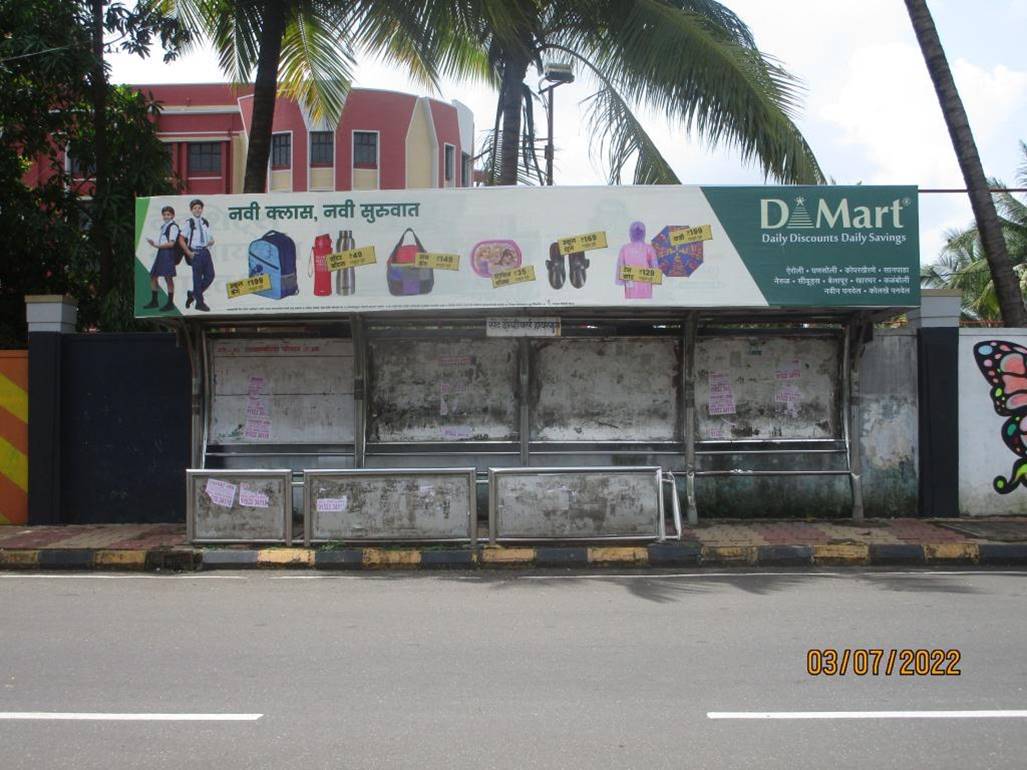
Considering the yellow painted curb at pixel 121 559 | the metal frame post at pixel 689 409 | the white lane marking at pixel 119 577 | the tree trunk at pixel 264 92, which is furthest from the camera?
the tree trunk at pixel 264 92

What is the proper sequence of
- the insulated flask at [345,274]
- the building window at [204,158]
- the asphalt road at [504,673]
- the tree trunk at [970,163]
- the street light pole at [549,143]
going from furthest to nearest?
the building window at [204,158], the street light pole at [549,143], the tree trunk at [970,163], the insulated flask at [345,274], the asphalt road at [504,673]

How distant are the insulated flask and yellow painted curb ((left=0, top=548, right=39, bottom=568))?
4323 millimetres

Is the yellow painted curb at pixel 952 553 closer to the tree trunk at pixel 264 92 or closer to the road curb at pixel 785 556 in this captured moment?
the road curb at pixel 785 556

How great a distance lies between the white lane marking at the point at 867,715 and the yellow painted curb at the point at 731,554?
473 centimetres

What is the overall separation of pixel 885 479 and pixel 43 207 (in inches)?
531

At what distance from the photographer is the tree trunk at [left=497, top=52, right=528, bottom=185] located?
46.5 feet

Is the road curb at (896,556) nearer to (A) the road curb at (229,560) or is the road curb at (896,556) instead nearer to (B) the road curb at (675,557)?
(B) the road curb at (675,557)

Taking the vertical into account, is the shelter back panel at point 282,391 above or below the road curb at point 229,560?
above

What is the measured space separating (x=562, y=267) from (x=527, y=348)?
1368 millimetres

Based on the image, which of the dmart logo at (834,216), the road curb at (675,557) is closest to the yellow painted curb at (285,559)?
the road curb at (675,557)

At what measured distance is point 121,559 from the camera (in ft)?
32.7

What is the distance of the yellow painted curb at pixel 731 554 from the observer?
9.79 metres

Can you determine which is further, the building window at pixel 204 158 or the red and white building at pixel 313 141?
the building window at pixel 204 158

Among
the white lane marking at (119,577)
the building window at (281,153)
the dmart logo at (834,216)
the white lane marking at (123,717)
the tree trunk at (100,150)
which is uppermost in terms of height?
the building window at (281,153)
